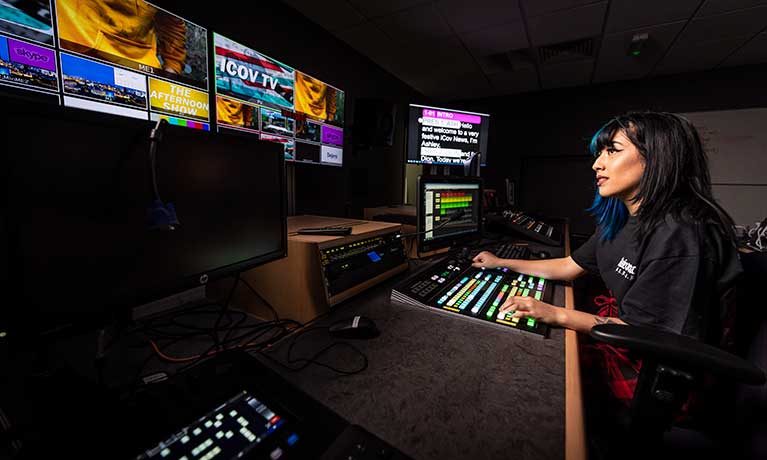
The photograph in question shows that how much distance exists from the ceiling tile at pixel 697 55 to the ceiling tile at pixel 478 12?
1.83m

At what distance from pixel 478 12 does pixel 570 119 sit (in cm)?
265

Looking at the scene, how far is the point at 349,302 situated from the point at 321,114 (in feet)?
5.75

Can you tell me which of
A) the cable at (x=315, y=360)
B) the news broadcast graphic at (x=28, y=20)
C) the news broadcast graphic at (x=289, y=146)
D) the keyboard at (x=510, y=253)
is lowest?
the cable at (x=315, y=360)

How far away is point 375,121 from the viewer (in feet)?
7.55

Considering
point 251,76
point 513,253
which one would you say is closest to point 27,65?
point 251,76

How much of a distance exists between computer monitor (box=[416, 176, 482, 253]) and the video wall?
62 centimetres

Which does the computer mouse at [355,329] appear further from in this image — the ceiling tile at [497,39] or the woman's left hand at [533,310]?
the ceiling tile at [497,39]

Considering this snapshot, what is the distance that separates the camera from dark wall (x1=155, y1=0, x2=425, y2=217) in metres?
1.84

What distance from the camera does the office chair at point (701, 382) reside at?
528 mm

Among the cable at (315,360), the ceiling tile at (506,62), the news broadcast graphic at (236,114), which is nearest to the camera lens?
the cable at (315,360)

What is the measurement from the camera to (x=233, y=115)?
5.65ft

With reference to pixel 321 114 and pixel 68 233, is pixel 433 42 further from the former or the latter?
pixel 68 233

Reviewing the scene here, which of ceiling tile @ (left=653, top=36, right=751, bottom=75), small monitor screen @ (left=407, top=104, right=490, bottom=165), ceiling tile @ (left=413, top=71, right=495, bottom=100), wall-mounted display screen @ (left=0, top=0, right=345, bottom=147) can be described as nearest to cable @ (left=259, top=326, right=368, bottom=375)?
wall-mounted display screen @ (left=0, top=0, right=345, bottom=147)

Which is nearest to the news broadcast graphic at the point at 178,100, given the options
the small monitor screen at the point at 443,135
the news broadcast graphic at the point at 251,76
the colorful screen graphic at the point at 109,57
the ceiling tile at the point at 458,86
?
the colorful screen graphic at the point at 109,57
